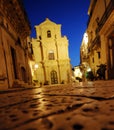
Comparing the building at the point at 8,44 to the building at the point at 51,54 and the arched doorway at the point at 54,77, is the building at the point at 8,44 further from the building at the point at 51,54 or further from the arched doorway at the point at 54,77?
the arched doorway at the point at 54,77

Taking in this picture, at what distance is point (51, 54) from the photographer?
3884 centimetres

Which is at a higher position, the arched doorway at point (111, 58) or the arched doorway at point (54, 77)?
the arched doorway at point (111, 58)

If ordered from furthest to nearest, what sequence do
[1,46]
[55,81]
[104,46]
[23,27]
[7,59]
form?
[55,81] → [23,27] → [104,46] → [7,59] → [1,46]

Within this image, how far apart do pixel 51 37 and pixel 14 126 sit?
127ft

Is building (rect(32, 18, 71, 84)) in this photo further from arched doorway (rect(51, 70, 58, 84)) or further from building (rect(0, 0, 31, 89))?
building (rect(0, 0, 31, 89))

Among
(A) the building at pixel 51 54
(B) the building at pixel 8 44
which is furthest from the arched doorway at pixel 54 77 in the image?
(B) the building at pixel 8 44

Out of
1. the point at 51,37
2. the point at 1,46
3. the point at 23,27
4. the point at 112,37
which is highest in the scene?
the point at 51,37

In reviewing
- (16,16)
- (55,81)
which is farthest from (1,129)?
(55,81)

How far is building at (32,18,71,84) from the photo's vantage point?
3812cm

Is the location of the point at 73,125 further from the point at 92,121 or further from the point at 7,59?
the point at 7,59

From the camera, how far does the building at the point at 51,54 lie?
38.1 meters

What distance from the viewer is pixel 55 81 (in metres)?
38.1

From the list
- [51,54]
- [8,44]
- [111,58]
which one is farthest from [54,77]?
[8,44]

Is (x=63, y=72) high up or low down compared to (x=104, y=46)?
down
